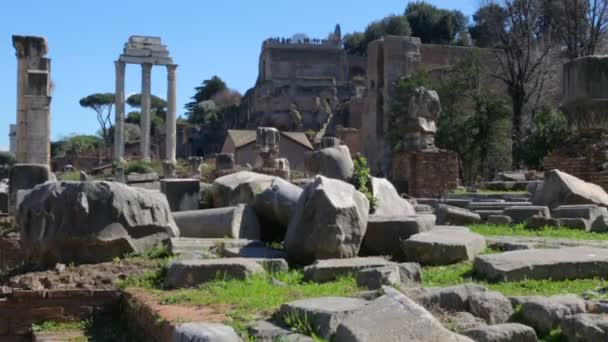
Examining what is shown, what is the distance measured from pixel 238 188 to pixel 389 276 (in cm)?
502

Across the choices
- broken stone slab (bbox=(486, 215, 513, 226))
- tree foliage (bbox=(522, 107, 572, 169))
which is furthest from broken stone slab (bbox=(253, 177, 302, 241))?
tree foliage (bbox=(522, 107, 572, 169))

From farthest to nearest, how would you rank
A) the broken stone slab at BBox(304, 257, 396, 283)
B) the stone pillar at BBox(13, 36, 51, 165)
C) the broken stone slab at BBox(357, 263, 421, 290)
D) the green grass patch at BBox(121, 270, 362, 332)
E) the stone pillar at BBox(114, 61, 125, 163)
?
the stone pillar at BBox(114, 61, 125, 163)
the stone pillar at BBox(13, 36, 51, 165)
the broken stone slab at BBox(304, 257, 396, 283)
the broken stone slab at BBox(357, 263, 421, 290)
the green grass patch at BBox(121, 270, 362, 332)

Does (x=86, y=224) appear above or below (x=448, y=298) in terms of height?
above

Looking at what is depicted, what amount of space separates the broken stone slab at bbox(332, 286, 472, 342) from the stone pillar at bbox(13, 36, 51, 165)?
15342 millimetres

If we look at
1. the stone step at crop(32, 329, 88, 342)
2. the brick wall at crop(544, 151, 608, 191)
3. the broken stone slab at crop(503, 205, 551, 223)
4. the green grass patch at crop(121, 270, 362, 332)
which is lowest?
the stone step at crop(32, 329, 88, 342)

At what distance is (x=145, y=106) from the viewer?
5306cm

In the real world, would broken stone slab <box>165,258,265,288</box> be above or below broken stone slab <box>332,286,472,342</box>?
below

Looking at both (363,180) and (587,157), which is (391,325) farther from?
(587,157)

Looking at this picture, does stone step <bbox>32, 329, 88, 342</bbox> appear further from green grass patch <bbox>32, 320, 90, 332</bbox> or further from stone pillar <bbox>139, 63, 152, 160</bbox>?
stone pillar <bbox>139, 63, 152, 160</bbox>

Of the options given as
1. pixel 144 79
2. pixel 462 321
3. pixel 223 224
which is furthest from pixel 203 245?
pixel 144 79

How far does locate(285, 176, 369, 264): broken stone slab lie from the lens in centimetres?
653

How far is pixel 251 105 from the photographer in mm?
76688

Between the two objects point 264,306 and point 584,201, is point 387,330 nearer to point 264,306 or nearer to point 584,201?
point 264,306

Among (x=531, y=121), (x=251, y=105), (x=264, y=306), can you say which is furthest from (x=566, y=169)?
(x=251, y=105)
